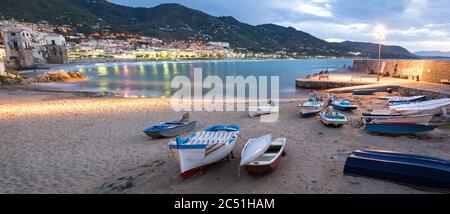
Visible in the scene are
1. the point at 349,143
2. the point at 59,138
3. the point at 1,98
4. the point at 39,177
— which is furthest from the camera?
the point at 1,98

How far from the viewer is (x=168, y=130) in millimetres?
13273

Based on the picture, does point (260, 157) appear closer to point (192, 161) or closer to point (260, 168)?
point (260, 168)

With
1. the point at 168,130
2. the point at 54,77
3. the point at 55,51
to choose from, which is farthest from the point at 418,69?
the point at 55,51

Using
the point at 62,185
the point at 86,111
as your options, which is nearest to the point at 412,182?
the point at 62,185

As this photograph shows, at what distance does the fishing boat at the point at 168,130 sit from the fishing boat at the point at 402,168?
345 inches

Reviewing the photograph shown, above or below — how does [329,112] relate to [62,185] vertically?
above

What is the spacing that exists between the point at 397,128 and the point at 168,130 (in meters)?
11.3

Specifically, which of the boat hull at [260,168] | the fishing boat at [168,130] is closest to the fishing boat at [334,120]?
the boat hull at [260,168]

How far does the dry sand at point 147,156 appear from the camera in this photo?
756 centimetres

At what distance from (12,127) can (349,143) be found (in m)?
18.9

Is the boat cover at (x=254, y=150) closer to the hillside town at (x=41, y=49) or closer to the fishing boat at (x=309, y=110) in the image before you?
the fishing boat at (x=309, y=110)

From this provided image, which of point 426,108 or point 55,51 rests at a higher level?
point 55,51

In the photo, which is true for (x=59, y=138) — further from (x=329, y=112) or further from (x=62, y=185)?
(x=329, y=112)
